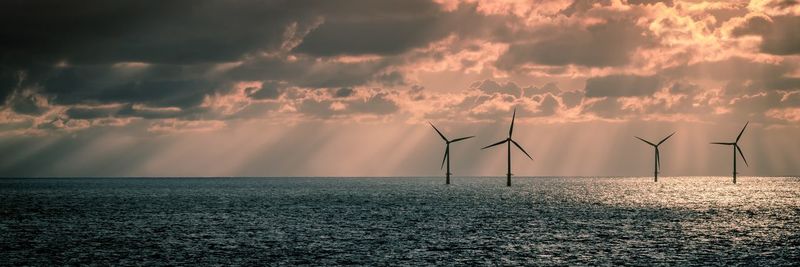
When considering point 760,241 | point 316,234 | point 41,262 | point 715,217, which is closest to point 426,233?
point 316,234

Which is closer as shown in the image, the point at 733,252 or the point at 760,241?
the point at 733,252

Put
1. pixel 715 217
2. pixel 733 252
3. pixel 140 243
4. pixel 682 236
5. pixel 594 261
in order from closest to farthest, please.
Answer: pixel 594 261 < pixel 733 252 < pixel 140 243 < pixel 682 236 < pixel 715 217

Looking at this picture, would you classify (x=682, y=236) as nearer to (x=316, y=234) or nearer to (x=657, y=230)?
(x=657, y=230)

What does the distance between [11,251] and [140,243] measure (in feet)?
39.2

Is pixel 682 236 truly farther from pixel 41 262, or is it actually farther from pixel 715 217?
pixel 41 262

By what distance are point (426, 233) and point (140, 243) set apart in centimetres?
3075

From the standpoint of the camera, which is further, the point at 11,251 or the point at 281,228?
the point at 281,228

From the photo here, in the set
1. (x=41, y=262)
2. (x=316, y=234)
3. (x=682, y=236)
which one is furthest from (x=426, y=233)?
(x=41, y=262)

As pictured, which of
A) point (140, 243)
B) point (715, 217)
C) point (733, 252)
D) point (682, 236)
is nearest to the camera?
point (733, 252)

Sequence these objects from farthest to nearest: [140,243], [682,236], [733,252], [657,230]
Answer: [657,230]
[682,236]
[140,243]
[733,252]

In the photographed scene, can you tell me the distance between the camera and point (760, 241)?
8281 centimetres

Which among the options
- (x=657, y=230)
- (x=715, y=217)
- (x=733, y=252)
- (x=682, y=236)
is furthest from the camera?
(x=715, y=217)

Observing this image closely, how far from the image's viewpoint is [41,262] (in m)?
66.3

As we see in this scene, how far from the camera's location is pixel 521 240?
278 feet
